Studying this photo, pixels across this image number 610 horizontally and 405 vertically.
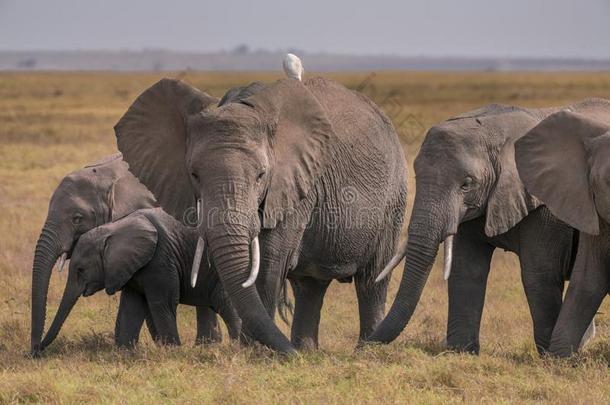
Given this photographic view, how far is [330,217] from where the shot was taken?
322 inches

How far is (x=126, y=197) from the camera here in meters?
9.73

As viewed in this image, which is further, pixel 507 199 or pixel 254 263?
pixel 507 199

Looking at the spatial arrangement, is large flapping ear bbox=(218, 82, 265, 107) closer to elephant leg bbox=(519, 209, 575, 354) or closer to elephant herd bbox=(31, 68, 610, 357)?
elephant herd bbox=(31, 68, 610, 357)

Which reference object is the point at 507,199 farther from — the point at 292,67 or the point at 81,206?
the point at 81,206

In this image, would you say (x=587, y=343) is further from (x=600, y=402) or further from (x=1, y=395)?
(x=1, y=395)

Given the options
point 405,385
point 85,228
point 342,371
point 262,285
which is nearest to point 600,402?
point 405,385

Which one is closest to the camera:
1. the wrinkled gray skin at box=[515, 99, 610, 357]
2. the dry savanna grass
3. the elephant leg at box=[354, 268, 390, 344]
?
the dry savanna grass

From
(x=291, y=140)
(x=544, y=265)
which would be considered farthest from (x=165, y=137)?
(x=544, y=265)

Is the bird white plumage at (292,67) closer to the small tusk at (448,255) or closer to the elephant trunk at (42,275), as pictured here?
the small tusk at (448,255)

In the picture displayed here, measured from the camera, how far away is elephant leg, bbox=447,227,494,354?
26.8 feet

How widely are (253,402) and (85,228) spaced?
3337mm

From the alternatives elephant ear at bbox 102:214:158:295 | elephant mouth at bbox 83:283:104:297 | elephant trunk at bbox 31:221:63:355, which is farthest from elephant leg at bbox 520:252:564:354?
elephant trunk at bbox 31:221:63:355

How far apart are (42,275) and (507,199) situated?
341cm

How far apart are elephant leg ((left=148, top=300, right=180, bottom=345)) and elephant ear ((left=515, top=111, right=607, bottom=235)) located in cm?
276
